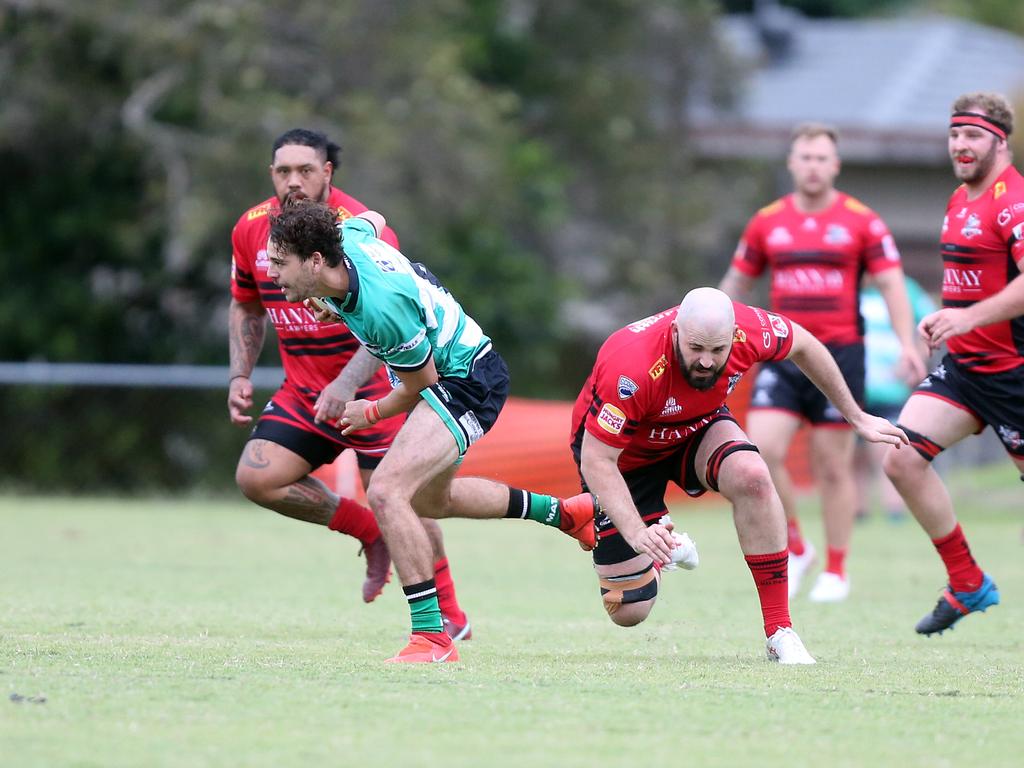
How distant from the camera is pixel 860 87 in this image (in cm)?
2931

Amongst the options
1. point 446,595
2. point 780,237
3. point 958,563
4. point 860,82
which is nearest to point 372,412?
point 446,595

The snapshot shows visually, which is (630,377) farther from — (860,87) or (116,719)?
(860,87)

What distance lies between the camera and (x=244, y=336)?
7.87 metres

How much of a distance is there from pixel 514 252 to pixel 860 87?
12.0 m

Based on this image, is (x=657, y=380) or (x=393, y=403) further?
(x=393, y=403)

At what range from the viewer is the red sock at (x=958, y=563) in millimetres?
7516

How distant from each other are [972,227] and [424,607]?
3.33 m

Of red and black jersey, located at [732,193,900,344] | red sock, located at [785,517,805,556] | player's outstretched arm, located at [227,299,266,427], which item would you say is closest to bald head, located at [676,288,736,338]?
player's outstretched arm, located at [227,299,266,427]

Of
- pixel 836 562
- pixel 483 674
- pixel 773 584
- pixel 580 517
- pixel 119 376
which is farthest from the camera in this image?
pixel 119 376

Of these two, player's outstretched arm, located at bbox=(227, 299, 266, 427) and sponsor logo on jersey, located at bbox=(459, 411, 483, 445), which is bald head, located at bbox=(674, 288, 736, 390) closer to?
sponsor logo on jersey, located at bbox=(459, 411, 483, 445)

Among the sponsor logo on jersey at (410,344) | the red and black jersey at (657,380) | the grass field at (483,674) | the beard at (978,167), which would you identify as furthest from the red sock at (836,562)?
the sponsor logo on jersey at (410,344)

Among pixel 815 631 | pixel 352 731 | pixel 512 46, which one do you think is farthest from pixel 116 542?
pixel 512 46

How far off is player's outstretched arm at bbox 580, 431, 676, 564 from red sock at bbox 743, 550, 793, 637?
61 centimetres

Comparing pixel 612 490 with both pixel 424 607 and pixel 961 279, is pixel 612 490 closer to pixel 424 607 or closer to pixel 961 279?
pixel 424 607
